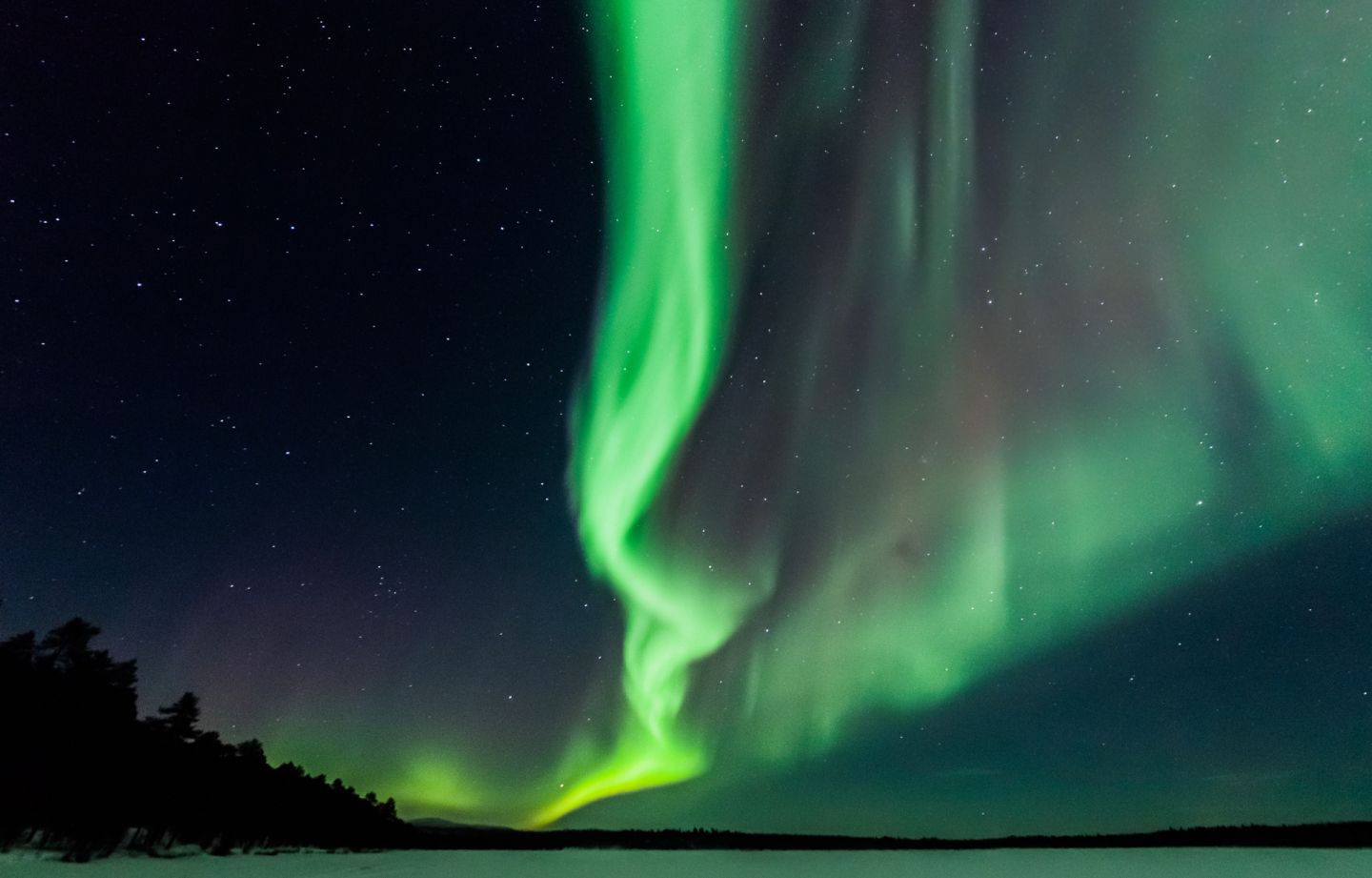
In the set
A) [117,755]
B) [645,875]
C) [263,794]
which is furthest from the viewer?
[263,794]

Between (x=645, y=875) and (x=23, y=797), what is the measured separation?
74.9 ft

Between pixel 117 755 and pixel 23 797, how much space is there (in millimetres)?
6668

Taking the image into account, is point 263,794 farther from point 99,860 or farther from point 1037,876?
point 1037,876

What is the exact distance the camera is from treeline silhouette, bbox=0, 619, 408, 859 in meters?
34.2

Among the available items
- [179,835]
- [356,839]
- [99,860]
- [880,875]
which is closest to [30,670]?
[99,860]

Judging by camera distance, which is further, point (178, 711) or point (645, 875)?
point (178, 711)

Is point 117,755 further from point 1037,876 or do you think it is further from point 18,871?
point 1037,876

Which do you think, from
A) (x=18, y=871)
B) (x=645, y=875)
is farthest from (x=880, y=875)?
(x=18, y=871)

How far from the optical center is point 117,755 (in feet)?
131

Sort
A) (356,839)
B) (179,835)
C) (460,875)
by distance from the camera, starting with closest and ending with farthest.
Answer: (460,875) → (179,835) → (356,839)

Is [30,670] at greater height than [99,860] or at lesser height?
greater

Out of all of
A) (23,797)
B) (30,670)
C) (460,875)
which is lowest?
(460,875)

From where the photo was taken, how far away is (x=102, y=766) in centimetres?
→ 3841

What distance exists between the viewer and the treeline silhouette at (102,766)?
3422 cm
